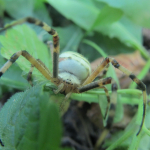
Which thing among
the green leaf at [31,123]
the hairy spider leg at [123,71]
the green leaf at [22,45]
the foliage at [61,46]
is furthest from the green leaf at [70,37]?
the green leaf at [31,123]

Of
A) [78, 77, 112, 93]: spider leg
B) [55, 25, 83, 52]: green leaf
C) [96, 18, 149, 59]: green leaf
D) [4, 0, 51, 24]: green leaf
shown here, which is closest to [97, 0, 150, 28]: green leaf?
[96, 18, 149, 59]: green leaf

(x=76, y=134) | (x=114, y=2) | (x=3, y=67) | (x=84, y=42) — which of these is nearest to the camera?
(x=3, y=67)

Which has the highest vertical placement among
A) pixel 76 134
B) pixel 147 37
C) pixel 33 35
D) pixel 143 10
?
pixel 143 10

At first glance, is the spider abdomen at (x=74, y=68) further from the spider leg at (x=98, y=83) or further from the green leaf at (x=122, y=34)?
the green leaf at (x=122, y=34)

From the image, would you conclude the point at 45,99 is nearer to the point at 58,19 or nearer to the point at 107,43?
the point at 107,43

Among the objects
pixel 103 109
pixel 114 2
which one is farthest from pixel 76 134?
pixel 114 2

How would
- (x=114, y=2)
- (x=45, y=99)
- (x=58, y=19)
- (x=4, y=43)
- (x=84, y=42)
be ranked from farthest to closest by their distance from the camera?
(x=58, y=19), (x=84, y=42), (x=114, y=2), (x=4, y=43), (x=45, y=99)

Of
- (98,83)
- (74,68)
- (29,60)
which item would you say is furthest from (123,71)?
(29,60)

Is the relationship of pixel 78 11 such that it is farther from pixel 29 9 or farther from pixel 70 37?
pixel 29 9
